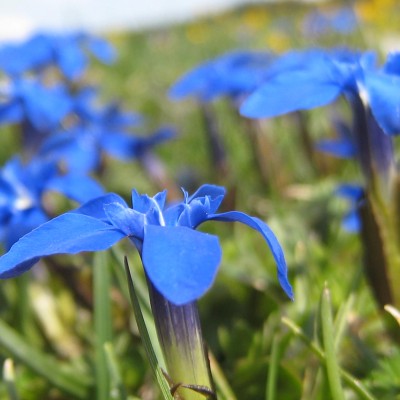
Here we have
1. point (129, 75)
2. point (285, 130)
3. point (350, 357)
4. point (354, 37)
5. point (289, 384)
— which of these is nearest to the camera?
point (289, 384)

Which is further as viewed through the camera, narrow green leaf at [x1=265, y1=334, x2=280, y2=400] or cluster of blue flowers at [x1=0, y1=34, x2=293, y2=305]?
narrow green leaf at [x1=265, y1=334, x2=280, y2=400]

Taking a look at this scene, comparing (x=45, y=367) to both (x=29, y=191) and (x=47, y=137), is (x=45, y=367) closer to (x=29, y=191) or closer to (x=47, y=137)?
(x=29, y=191)

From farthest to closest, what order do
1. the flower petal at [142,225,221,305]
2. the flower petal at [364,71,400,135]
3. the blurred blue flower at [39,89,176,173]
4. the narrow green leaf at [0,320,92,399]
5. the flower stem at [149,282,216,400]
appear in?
the blurred blue flower at [39,89,176,173]
the narrow green leaf at [0,320,92,399]
the flower petal at [364,71,400,135]
the flower stem at [149,282,216,400]
the flower petal at [142,225,221,305]

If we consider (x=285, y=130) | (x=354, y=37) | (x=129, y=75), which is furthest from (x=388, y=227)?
(x=129, y=75)

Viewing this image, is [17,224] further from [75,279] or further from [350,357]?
[350,357]

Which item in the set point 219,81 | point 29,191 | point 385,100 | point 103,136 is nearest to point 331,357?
point 385,100

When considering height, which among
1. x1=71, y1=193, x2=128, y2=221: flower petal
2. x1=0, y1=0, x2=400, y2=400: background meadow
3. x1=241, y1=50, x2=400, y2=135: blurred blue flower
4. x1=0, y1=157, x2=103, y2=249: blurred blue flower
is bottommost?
x1=0, y1=0, x2=400, y2=400: background meadow

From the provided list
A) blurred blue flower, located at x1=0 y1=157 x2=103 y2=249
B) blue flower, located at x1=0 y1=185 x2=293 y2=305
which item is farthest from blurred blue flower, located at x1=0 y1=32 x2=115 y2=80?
blue flower, located at x1=0 y1=185 x2=293 y2=305

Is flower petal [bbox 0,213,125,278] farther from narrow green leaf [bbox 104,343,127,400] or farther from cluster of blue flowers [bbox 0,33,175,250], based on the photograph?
cluster of blue flowers [bbox 0,33,175,250]

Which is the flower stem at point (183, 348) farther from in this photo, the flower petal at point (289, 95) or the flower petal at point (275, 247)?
the flower petal at point (289, 95)
